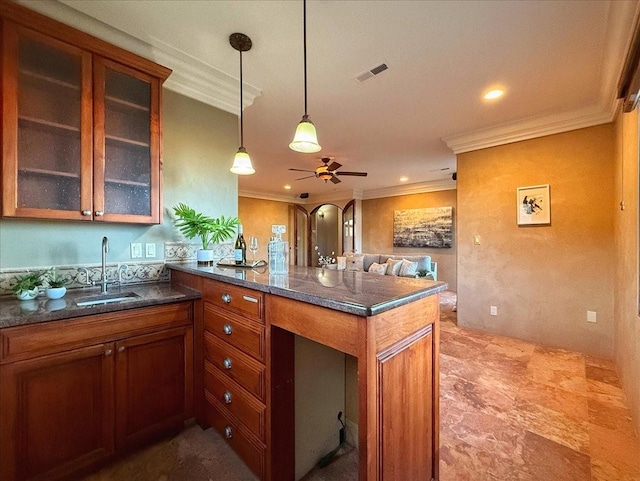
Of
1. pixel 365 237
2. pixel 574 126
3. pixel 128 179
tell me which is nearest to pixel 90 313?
pixel 128 179

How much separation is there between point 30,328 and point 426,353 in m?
1.76

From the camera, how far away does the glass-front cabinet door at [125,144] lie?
165cm

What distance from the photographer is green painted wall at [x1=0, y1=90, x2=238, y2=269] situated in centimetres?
164

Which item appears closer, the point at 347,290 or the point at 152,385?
the point at 347,290

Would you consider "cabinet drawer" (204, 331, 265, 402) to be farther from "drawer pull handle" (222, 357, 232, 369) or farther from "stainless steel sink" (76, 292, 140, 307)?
"stainless steel sink" (76, 292, 140, 307)

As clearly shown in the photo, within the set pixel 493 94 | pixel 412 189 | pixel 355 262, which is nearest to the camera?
pixel 493 94

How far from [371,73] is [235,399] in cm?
250

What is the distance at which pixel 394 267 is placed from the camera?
513cm

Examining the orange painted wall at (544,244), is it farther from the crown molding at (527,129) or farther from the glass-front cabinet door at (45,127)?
the glass-front cabinet door at (45,127)

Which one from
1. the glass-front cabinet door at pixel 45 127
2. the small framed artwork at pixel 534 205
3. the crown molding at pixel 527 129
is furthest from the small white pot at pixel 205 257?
the small framed artwork at pixel 534 205

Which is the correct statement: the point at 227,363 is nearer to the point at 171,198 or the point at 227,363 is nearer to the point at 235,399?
the point at 235,399

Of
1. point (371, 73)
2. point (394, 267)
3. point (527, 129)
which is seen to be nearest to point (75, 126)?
point (371, 73)

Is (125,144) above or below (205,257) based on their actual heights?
above

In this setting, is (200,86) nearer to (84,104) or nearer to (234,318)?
(84,104)
